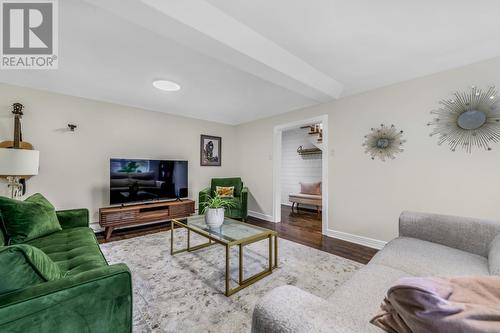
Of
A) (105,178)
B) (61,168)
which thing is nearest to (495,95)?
(105,178)

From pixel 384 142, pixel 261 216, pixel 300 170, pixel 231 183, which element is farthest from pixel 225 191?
pixel 384 142

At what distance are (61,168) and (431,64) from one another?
16.9 ft

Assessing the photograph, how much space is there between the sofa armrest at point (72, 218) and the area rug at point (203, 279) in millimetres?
573

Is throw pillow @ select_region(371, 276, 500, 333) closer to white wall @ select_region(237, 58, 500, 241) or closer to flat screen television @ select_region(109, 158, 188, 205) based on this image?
white wall @ select_region(237, 58, 500, 241)

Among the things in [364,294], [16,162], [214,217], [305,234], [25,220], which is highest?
[16,162]

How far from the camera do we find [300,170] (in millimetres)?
6168

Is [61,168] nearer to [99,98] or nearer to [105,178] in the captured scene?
[105,178]

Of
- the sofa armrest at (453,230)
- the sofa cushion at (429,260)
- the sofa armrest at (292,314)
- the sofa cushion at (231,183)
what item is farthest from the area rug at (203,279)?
the sofa cushion at (231,183)

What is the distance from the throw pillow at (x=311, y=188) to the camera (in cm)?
537

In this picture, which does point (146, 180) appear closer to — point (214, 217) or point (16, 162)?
point (16, 162)

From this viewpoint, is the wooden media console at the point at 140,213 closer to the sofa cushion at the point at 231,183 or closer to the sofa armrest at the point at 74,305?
the sofa cushion at the point at 231,183

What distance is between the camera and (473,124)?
2186 millimetres

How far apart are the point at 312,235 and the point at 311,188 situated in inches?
86.9

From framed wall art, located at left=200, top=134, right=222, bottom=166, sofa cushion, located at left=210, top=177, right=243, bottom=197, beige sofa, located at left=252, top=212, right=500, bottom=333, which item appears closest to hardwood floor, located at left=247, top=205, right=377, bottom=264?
sofa cushion, located at left=210, top=177, right=243, bottom=197
